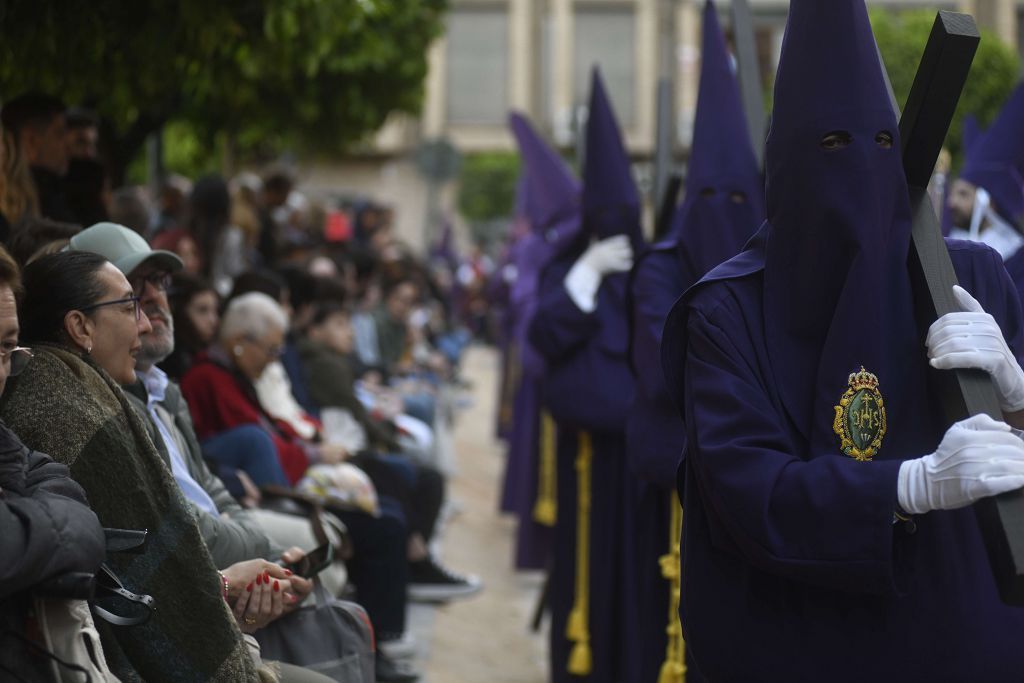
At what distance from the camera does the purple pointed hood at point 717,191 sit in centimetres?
519

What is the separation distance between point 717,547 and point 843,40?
1089mm

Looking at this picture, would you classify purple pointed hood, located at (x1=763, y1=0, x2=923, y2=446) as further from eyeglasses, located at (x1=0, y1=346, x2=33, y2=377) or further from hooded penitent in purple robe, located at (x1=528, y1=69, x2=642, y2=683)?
hooded penitent in purple robe, located at (x1=528, y1=69, x2=642, y2=683)

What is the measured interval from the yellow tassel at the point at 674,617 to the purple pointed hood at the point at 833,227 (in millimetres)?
2131

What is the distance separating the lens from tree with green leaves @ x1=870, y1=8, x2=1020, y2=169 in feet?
56.1

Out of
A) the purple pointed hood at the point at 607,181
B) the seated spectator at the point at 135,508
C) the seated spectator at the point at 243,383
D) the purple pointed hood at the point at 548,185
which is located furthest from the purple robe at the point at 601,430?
the seated spectator at the point at 135,508

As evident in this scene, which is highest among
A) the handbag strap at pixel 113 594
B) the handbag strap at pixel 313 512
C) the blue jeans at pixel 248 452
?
the handbag strap at pixel 113 594

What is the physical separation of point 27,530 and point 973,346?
1.85 metres

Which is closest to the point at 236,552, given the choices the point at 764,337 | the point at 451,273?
the point at 764,337

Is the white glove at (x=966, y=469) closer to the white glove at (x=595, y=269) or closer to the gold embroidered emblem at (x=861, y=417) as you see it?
the gold embroidered emblem at (x=861, y=417)

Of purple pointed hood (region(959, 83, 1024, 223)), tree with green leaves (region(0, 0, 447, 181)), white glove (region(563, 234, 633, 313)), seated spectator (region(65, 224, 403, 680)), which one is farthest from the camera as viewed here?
purple pointed hood (region(959, 83, 1024, 223))

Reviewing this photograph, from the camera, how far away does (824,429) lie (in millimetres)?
3295

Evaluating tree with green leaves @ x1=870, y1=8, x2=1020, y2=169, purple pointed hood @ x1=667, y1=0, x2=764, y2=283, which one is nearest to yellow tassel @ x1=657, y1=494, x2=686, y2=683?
purple pointed hood @ x1=667, y1=0, x2=764, y2=283

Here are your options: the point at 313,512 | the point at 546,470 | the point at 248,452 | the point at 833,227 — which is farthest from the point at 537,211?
the point at 833,227

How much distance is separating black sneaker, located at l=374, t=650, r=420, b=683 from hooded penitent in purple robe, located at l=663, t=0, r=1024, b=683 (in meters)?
3.48
